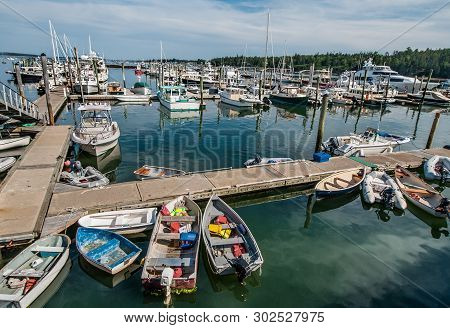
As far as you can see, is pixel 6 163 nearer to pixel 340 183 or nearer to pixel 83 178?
pixel 83 178

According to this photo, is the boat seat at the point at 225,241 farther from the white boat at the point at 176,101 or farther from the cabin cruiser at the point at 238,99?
the cabin cruiser at the point at 238,99

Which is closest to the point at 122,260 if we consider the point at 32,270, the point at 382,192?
the point at 32,270

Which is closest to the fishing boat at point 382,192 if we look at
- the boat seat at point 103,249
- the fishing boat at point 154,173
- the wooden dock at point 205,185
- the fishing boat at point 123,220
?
the wooden dock at point 205,185

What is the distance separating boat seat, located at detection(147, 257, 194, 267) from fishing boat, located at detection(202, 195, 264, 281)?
88 centimetres

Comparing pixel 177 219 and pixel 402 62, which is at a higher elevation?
pixel 402 62

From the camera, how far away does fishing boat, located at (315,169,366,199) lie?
16859 mm

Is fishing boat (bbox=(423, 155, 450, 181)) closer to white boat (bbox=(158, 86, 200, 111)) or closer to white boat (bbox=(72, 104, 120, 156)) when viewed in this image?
white boat (bbox=(72, 104, 120, 156))

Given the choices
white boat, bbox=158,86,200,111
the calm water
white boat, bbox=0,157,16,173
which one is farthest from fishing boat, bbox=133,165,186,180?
white boat, bbox=158,86,200,111

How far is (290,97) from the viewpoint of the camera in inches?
2098

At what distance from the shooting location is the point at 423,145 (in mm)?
31578

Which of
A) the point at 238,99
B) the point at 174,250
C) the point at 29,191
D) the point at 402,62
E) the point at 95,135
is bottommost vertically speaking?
the point at 174,250

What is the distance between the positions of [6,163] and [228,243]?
16468 mm

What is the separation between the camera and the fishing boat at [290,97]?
53062mm

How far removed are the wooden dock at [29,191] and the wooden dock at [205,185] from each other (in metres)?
0.70
